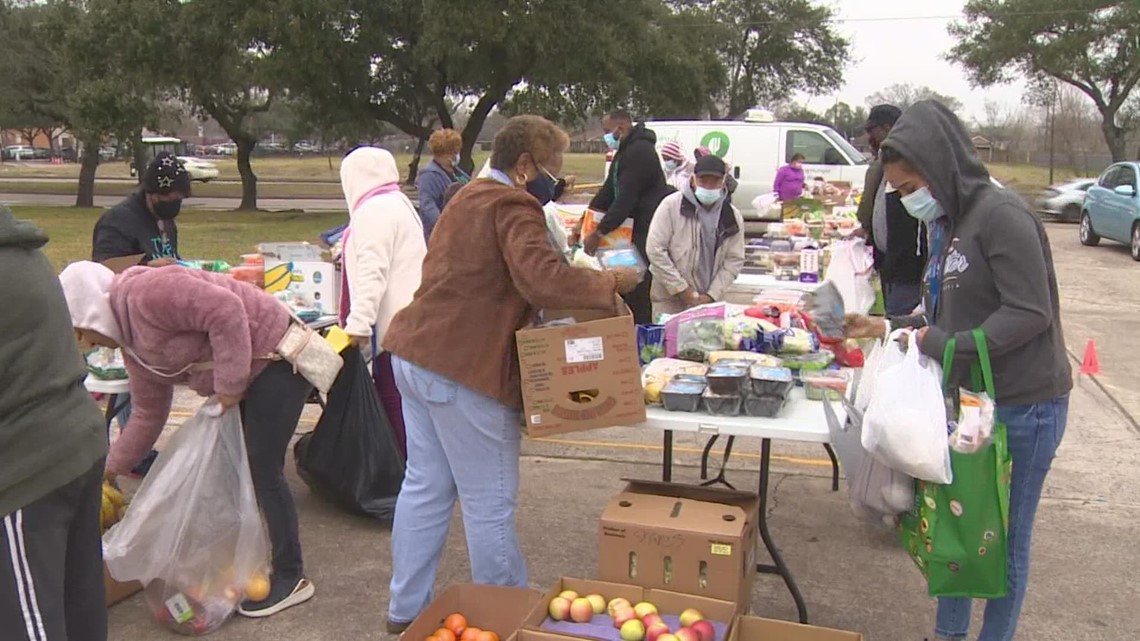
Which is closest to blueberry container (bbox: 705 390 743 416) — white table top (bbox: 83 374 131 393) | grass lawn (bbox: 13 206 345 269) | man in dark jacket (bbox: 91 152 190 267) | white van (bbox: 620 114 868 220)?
white table top (bbox: 83 374 131 393)

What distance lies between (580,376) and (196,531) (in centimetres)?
146

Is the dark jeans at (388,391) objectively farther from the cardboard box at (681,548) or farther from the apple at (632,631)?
the apple at (632,631)

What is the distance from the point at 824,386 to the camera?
3.19 metres

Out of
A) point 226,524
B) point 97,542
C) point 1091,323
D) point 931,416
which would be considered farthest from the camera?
point 1091,323

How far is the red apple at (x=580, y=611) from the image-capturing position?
2648 mm

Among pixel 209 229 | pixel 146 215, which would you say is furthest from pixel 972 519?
pixel 209 229

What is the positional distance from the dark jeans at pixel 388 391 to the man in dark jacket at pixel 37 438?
90.4 inches

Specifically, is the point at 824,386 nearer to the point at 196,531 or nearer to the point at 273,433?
the point at 273,433

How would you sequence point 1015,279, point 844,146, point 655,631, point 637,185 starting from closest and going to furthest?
point 1015,279
point 655,631
point 637,185
point 844,146

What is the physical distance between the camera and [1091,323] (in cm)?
888

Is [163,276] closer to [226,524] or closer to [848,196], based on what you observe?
[226,524]

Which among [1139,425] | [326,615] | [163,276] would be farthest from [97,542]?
[1139,425]

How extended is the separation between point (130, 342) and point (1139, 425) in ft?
18.1

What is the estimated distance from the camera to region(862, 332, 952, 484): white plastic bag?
2.44 metres
